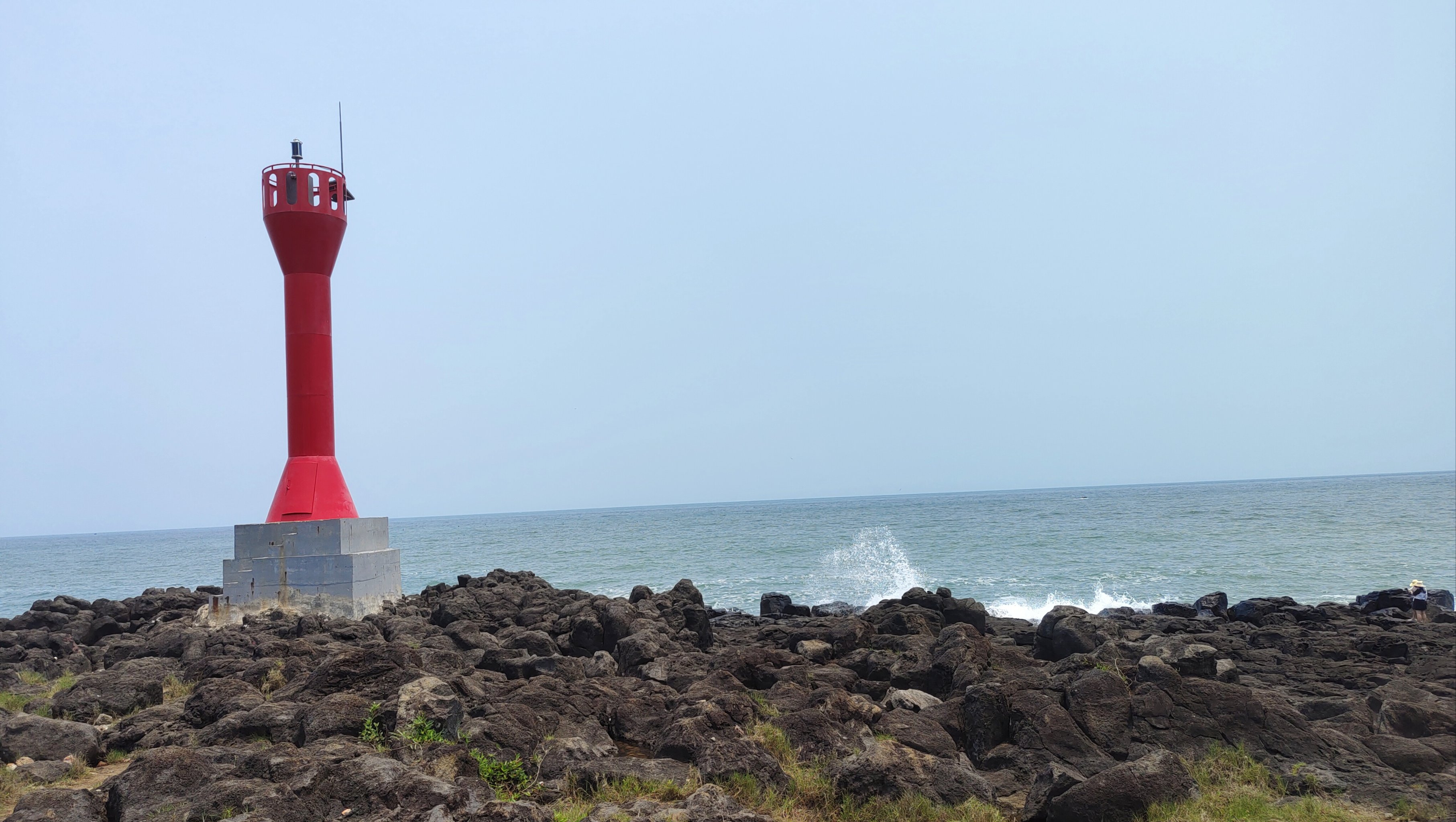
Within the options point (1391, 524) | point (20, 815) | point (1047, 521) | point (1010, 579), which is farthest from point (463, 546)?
point (20, 815)

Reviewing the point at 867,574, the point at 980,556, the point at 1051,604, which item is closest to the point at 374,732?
the point at 1051,604

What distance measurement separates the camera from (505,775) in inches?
295

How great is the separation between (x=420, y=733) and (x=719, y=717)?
257 centimetres

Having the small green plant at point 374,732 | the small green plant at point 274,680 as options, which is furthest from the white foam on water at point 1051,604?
the small green plant at point 374,732

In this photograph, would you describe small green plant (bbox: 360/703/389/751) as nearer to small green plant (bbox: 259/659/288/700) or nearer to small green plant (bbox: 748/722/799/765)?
small green plant (bbox: 259/659/288/700)

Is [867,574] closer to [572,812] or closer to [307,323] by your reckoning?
[307,323]

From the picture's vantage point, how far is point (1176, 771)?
7.04 meters

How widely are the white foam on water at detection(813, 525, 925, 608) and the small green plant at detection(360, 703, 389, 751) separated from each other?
18.3 m

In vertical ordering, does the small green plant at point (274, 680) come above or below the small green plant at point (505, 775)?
→ above

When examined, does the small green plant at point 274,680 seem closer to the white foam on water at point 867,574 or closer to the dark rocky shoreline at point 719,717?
the dark rocky shoreline at point 719,717

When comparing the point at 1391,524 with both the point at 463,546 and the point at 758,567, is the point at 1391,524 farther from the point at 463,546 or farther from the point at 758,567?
the point at 463,546

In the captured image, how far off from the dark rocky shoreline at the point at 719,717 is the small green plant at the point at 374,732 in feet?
0.08

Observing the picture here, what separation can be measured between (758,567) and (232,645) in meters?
29.5

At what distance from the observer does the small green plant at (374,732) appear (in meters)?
7.73
